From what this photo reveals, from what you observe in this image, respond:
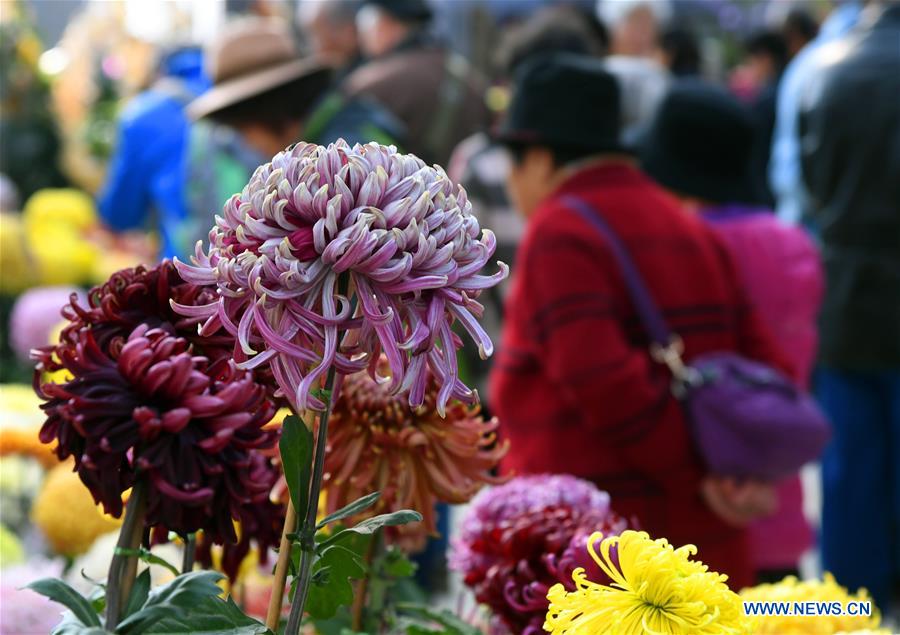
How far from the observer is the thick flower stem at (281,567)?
2.30ft

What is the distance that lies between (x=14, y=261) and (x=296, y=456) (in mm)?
2822

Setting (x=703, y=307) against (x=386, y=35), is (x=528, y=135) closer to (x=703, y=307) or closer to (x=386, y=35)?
(x=703, y=307)

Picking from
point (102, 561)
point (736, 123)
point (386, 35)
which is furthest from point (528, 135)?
point (386, 35)

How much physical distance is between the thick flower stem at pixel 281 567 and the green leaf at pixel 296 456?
11mm

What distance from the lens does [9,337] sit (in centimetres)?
314

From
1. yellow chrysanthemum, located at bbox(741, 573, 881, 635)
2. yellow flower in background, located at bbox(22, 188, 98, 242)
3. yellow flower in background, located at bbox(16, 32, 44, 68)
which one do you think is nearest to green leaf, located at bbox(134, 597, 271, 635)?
yellow chrysanthemum, located at bbox(741, 573, 881, 635)

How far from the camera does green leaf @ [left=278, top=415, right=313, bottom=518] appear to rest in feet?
2.19

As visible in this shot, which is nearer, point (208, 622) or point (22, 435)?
point (208, 622)

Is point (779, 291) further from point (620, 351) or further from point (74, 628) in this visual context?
point (74, 628)

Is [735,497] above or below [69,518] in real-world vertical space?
below

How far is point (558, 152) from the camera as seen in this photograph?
226cm

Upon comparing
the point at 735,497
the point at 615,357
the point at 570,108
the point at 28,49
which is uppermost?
the point at 28,49

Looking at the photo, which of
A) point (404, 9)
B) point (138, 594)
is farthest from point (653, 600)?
point (404, 9)

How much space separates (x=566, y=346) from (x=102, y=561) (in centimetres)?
91
